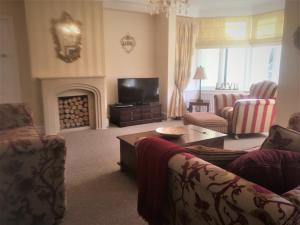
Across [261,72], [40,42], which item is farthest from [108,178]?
[261,72]

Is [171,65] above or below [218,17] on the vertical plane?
below

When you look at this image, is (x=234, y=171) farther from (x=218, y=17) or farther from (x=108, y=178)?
(x=218, y=17)

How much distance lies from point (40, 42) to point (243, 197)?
14.5ft

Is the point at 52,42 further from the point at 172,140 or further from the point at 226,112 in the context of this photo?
the point at 226,112

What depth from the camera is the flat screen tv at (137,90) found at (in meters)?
5.33

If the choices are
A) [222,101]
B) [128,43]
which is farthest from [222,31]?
[128,43]

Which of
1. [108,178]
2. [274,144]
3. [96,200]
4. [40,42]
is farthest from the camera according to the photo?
[40,42]

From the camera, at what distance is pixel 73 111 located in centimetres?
491

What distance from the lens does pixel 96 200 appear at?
2400 mm

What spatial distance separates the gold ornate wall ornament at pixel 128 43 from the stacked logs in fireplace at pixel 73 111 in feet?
4.77

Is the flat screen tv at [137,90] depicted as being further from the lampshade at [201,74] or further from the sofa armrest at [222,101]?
the sofa armrest at [222,101]

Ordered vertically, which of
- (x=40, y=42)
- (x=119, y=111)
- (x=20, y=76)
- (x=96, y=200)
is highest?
(x=40, y=42)

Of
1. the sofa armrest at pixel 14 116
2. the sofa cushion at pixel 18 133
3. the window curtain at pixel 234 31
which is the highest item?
the window curtain at pixel 234 31

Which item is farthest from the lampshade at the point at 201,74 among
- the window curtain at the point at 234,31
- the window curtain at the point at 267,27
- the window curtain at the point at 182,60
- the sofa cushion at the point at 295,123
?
the sofa cushion at the point at 295,123
